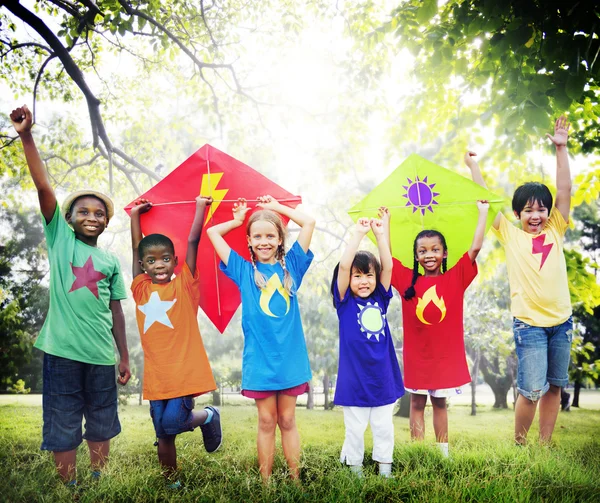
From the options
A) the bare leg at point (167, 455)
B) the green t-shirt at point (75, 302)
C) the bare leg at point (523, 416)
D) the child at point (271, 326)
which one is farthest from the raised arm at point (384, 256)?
the green t-shirt at point (75, 302)

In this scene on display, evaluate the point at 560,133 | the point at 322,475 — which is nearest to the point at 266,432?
the point at 322,475

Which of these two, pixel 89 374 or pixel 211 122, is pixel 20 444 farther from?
pixel 211 122

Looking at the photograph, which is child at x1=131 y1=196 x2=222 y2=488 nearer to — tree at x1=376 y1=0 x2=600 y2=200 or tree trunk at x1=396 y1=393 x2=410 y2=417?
tree at x1=376 y1=0 x2=600 y2=200

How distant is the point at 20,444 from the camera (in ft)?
14.6

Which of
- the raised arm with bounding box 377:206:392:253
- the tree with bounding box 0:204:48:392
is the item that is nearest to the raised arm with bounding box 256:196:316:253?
the raised arm with bounding box 377:206:392:253

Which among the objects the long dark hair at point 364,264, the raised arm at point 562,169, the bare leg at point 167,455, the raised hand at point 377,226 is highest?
the raised arm at point 562,169

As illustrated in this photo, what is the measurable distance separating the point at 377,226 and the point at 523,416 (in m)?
2.00

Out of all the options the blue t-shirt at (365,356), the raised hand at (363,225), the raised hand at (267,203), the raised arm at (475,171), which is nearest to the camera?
the blue t-shirt at (365,356)

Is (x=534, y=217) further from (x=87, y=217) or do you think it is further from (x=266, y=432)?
(x=87, y=217)

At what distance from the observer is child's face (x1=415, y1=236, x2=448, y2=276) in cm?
372

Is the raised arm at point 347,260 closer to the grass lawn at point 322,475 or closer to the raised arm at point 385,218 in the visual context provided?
the raised arm at point 385,218

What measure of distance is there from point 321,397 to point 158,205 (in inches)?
283

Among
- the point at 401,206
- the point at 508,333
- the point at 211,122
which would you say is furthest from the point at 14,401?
the point at 508,333

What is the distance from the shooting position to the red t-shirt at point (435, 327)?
11.8 ft
